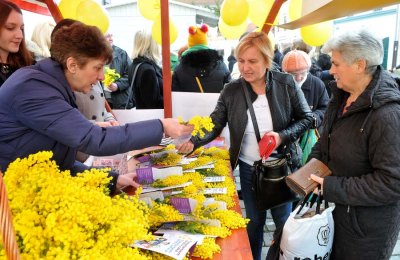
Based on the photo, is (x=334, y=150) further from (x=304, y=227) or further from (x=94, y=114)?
(x=94, y=114)

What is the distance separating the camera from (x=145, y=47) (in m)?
3.31

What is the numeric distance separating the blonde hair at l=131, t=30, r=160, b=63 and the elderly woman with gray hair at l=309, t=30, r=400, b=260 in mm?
2055

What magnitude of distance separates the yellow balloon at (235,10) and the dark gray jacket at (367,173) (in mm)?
1933

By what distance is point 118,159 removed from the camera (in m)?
2.01

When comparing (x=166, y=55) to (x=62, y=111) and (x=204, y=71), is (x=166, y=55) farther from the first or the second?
(x=62, y=111)

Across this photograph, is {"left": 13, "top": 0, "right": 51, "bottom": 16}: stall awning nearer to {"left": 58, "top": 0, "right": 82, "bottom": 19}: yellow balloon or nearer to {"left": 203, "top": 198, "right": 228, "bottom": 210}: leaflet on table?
{"left": 58, "top": 0, "right": 82, "bottom": 19}: yellow balloon

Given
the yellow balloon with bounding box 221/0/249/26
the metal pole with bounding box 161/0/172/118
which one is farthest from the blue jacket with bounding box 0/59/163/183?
the yellow balloon with bounding box 221/0/249/26

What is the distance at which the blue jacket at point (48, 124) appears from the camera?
1.12 meters

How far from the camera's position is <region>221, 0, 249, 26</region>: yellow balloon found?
3.22 metres

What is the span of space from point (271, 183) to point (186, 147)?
1.79 ft

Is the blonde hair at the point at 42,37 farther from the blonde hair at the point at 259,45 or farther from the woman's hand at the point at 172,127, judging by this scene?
the woman's hand at the point at 172,127

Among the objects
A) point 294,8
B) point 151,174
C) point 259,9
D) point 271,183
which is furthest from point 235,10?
point 151,174

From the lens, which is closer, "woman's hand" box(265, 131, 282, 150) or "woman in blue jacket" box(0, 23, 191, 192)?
"woman in blue jacket" box(0, 23, 191, 192)

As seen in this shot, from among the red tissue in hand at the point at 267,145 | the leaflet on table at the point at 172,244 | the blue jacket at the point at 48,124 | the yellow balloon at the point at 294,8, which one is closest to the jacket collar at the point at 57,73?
the blue jacket at the point at 48,124
